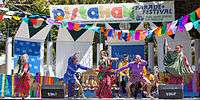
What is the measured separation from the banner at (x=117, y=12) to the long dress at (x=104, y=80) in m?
4.76

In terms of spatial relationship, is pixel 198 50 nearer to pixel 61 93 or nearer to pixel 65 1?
pixel 61 93

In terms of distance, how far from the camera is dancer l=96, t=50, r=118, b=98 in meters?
16.5

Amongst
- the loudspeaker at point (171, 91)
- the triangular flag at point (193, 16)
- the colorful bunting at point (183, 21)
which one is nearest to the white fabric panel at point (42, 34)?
the colorful bunting at point (183, 21)

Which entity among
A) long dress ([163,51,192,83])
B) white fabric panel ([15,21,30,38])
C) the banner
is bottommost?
long dress ([163,51,192,83])

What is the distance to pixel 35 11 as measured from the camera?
2752 cm

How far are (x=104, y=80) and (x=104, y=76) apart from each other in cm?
16

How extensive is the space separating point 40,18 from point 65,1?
23.3 feet

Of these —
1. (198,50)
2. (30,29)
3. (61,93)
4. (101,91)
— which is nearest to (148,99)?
(101,91)

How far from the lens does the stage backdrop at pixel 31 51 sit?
20578 mm

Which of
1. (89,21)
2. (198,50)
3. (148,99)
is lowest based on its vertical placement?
(148,99)

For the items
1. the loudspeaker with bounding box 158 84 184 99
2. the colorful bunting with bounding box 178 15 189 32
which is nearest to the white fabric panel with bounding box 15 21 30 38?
the colorful bunting with bounding box 178 15 189 32

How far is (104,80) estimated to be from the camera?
55.0 ft

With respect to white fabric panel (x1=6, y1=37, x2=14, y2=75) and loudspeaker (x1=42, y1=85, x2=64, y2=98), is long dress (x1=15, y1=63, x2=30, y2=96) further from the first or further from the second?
white fabric panel (x1=6, y1=37, x2=14, y2=75)

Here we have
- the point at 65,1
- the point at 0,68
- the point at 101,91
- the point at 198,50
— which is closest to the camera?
the point at 101,91
